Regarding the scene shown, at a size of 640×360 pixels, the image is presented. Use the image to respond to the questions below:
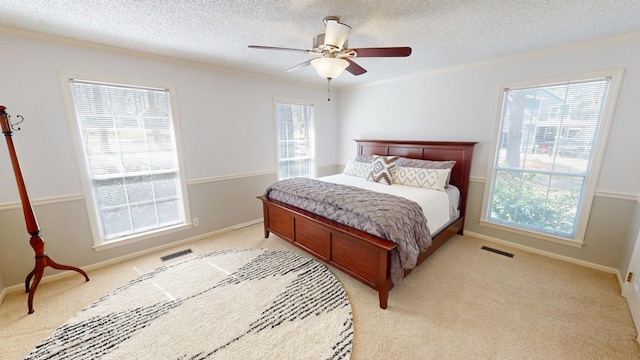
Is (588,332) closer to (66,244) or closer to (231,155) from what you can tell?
(231,155)

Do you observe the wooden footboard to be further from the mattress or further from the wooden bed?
the mattress

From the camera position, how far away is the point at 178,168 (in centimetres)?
311

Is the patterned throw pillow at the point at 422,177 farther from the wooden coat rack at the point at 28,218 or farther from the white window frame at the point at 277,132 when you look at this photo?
the wooden coat rack at the point at 28,218

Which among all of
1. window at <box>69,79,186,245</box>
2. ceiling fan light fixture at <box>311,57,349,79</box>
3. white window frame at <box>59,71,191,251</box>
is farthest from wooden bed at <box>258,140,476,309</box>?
ceiling fan light fixture at <box>311,57,349,79</box>

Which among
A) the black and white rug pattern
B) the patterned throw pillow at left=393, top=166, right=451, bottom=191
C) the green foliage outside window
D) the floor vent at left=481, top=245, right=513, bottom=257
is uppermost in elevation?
the patterned throw pillow at left=393, top=166, right=451, bottom=191

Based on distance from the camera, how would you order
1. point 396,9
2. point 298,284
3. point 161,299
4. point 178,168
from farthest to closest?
point 178,168 < point 298,284 < point 161,299 < point 396,9

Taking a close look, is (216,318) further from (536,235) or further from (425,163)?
(536,235)

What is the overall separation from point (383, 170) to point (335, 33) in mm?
2071

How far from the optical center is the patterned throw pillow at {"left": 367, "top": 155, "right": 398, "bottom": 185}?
3385 millimetres

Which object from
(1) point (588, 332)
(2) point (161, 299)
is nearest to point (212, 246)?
(2) point (161, 299)

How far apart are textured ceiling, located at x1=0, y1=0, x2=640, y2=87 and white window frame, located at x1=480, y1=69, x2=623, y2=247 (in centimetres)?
37

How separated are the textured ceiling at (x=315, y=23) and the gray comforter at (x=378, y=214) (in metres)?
1.55

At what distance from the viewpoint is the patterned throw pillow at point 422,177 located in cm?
304

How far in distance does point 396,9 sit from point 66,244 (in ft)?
12.5
